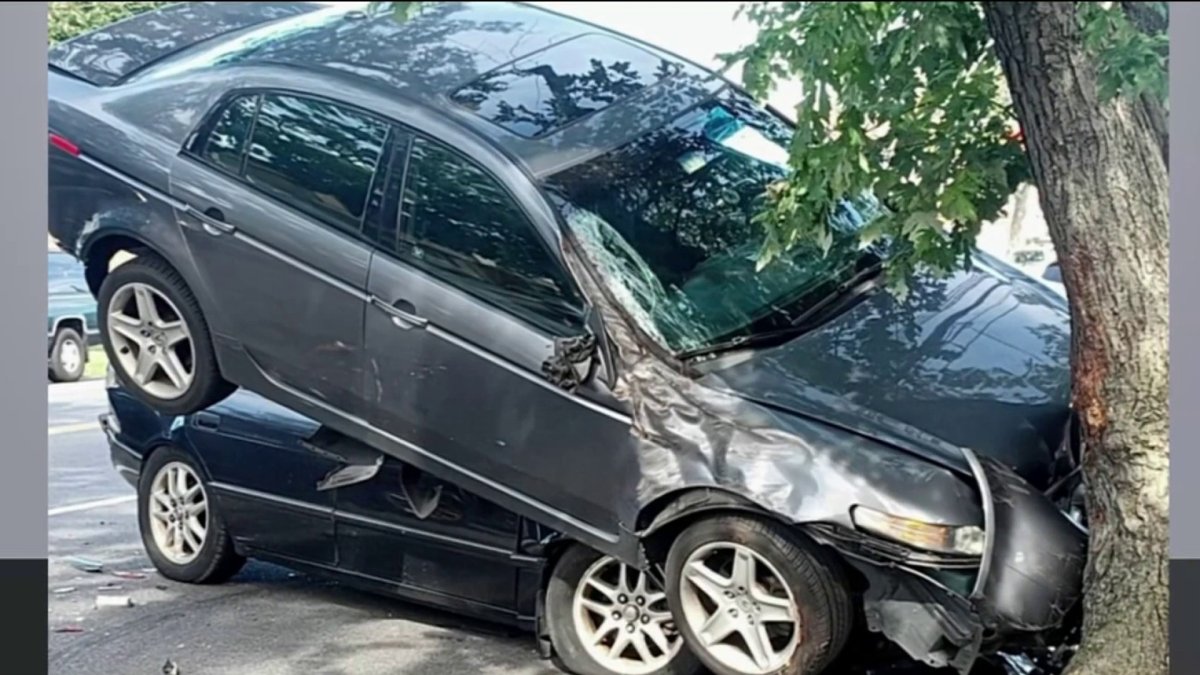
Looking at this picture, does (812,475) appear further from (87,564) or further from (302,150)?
(87,564)

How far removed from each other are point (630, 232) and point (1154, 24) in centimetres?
154

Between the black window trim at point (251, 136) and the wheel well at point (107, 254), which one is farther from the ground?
the black window trim at point (251, 136)

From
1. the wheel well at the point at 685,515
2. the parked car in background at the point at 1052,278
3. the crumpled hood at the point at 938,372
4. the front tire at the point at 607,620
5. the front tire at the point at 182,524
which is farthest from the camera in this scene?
the front tire at the point at 182,524

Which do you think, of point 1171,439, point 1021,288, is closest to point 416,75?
point 1021,288

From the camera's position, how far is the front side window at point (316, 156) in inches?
163

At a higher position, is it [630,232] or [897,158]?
[897,158]

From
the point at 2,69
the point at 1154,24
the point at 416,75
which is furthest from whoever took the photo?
the point at 416,75

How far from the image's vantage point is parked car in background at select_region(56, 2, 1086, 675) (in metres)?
3.70

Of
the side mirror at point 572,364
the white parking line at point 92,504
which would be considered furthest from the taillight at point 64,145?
the side mirror at point 572,364

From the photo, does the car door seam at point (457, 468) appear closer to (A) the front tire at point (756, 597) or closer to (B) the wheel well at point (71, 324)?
(A) the front tire at point (756, 597)

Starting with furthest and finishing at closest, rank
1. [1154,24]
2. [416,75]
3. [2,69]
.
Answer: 1. [416,75]
2. [2,69]
3. [1154,24]

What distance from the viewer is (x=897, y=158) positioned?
3734 millimetres

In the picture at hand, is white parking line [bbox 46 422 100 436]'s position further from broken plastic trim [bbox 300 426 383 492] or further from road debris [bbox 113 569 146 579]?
broken plastic trim [bbox 300 426 383 492]

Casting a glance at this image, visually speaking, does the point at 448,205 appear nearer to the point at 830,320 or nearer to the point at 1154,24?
the point at 830,320
